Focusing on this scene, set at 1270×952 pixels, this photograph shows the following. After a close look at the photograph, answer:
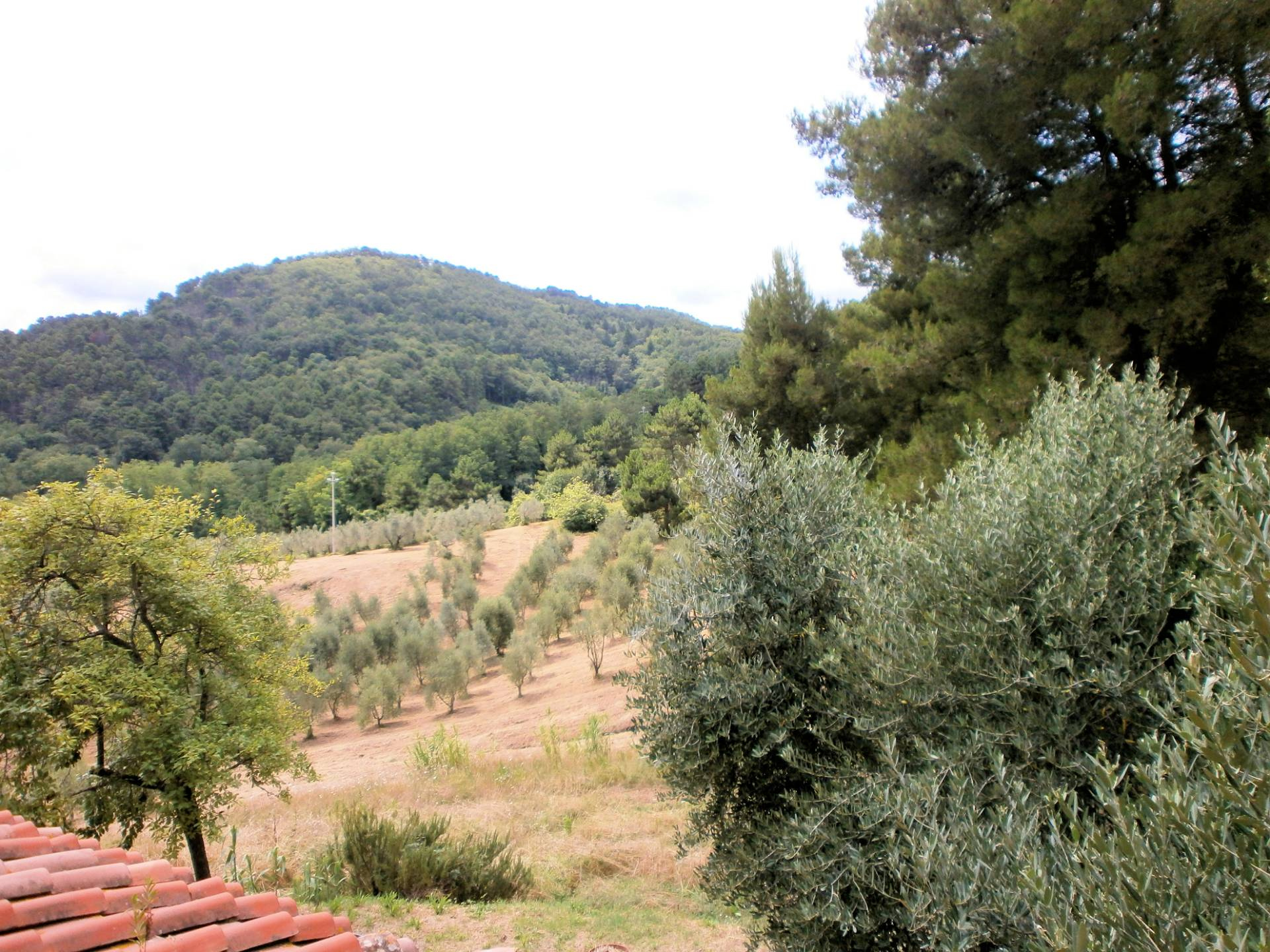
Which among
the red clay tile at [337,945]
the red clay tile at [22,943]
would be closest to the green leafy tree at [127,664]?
the red clay tile at [337,945]

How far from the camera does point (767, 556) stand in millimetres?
4945

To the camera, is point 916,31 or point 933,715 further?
point 916,31

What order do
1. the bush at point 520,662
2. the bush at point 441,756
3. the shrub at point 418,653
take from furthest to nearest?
the shrub at point 418,653
the bush at point 520,662
the bush at point 441,756

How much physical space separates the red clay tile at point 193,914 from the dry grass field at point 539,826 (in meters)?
2.69

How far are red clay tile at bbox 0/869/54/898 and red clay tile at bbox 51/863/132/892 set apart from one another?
0.13ft

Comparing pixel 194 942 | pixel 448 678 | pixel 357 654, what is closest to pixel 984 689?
pixel 194 942

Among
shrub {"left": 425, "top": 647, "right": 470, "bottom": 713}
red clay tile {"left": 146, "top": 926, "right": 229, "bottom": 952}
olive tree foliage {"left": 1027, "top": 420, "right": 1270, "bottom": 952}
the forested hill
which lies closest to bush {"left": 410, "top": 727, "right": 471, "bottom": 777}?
shrub {"left": 425, "top": 647, "right": 470, "bottom": 713}

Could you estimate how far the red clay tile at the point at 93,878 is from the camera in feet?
10.7

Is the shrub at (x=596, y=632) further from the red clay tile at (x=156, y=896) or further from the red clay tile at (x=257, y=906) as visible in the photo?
the red clay tile at (x=156, y=896)

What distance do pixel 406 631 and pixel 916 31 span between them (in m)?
23.7

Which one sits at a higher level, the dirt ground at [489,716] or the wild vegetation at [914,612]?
the wild vegetation at [914,612]

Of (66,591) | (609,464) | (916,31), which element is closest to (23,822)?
(66,591)

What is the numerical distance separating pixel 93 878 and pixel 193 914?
51 centimetres

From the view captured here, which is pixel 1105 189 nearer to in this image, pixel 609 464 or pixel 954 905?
pixel 954 905
